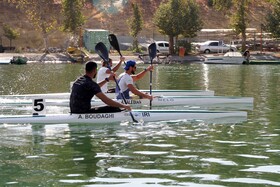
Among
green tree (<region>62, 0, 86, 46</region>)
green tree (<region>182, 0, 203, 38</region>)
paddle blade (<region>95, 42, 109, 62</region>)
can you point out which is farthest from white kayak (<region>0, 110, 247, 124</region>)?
green tree (<region>62, 0, 86, 46</region>)

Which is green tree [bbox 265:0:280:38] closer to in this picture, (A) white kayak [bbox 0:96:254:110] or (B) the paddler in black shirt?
(A) white kayak [bbox 0:96:254:110]

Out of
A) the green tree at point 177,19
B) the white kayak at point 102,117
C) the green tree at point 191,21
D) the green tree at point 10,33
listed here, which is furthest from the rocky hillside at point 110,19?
the white kayak at point 102,117

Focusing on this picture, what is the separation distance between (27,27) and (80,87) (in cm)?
8750

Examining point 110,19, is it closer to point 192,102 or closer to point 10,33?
point 10,33

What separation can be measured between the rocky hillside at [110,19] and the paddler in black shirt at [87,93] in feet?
251

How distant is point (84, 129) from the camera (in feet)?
60.4

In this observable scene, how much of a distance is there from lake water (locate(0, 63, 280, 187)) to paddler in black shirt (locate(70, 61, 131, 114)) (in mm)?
630

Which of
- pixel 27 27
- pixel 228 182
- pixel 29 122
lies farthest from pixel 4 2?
pixel 228 182

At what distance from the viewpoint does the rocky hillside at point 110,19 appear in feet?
322

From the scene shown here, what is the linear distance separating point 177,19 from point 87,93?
67.0m

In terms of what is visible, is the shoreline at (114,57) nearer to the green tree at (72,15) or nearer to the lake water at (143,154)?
the green tree at (72,15)

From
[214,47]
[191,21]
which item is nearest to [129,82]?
[191,21]

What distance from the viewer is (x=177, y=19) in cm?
8344

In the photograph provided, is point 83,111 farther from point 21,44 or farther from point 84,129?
point 21,44
